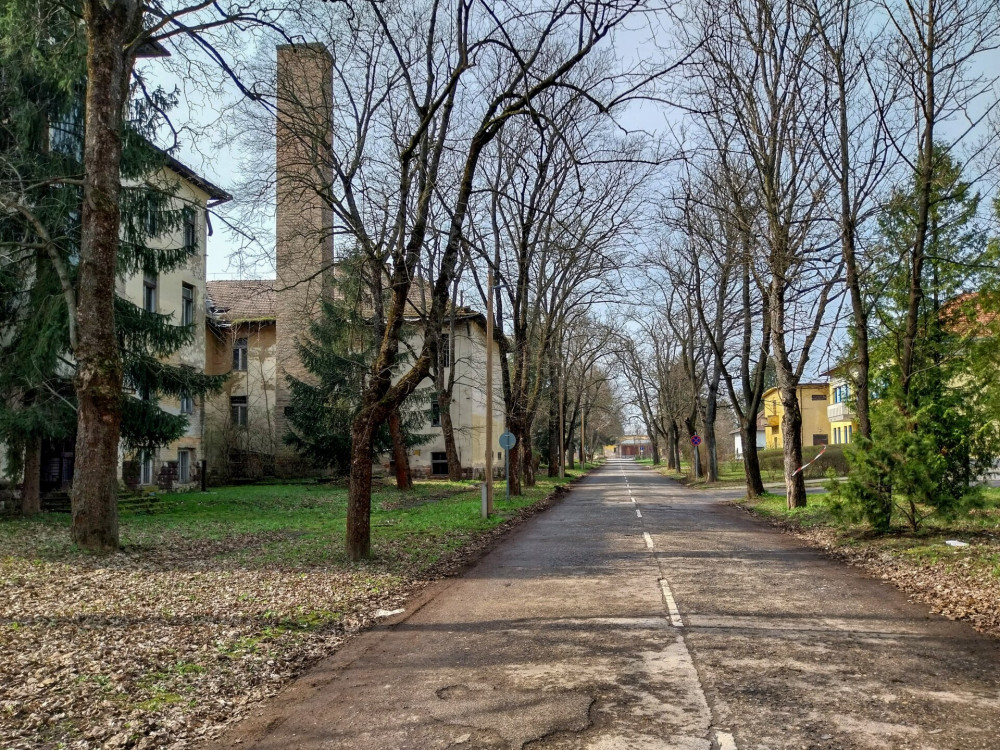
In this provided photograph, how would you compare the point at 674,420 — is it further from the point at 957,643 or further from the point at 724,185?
the point at 957,643

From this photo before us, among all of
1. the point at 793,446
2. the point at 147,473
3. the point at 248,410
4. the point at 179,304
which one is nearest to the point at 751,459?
the point at 793,446

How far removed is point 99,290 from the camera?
12414 millimetres

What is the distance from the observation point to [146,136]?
18.5 meters

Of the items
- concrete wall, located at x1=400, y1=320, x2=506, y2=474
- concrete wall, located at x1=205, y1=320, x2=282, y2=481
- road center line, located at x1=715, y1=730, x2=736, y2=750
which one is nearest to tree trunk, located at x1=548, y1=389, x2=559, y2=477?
concrete wall, located at x1=400, y1=320, x2=506, y2=474

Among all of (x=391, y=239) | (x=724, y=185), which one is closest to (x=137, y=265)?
(x=391, y=239)

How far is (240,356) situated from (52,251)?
27871 mm

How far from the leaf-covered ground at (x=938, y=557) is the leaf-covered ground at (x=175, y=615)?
6085 mm

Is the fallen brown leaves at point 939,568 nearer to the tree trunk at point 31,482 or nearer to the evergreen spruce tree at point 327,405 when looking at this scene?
the tree trunk at point 31,482

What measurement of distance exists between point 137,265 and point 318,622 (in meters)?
14.9

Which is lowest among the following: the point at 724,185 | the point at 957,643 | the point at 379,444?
the point at 957,643

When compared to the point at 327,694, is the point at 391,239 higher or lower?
higher

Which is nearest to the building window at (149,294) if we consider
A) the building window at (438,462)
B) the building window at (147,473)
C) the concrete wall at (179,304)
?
the concrete wall at (179,304)

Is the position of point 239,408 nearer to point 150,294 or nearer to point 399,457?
point 399,457

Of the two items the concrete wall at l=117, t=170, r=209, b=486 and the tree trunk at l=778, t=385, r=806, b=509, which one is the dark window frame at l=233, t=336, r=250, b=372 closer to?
the concrete wall at l=117, t=170, r=209, b=486
